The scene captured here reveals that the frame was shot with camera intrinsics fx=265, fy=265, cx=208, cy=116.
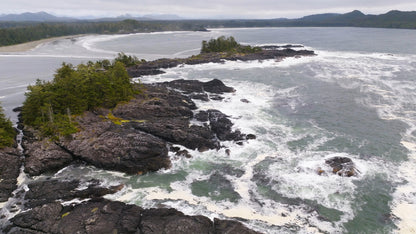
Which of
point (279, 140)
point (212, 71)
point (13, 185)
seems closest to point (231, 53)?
point (212, 71)

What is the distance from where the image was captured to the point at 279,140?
43.1 m

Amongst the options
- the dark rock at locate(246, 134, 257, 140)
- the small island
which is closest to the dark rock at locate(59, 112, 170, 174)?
the small island

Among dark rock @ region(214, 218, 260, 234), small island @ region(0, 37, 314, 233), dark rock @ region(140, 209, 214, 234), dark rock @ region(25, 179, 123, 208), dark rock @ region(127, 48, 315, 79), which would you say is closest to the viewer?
dark rock @ region(214, 218, 260, 234)

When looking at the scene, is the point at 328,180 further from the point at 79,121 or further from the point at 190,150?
the point at 79,121

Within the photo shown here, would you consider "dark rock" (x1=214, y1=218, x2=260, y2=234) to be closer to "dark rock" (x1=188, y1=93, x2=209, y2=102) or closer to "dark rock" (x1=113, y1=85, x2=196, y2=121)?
"dark rock" (x1=113, y1=85, x2=196, y2=121)

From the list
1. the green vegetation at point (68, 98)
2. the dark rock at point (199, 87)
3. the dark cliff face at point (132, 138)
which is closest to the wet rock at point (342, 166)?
the dark cliff face at point (132, 138)

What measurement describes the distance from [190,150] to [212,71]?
2376 inches

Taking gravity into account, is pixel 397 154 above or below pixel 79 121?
below

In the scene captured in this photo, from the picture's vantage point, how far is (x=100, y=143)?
123 ft

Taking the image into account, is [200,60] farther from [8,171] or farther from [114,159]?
[8,171]

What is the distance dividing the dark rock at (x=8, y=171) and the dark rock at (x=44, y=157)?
116cm

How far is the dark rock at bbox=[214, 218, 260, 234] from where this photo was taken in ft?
78.5

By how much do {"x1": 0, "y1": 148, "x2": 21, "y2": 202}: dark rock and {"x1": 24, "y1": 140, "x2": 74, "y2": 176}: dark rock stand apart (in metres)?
1.16

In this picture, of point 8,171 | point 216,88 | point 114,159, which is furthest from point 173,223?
point 216,88
